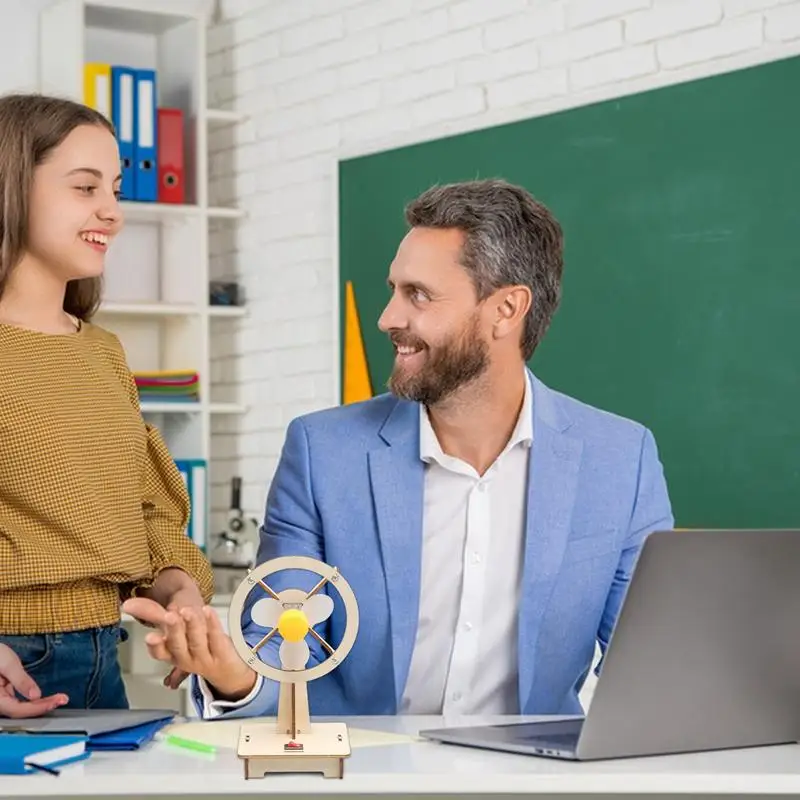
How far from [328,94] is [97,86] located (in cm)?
68

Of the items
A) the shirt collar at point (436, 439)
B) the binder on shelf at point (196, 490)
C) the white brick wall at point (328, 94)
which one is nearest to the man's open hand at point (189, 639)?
the shirt collar at point (436, 439)

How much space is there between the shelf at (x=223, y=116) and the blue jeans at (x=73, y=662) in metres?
2.88

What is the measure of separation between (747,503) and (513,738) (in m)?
2.00

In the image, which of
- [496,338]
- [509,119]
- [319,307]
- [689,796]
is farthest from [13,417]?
[319,307]

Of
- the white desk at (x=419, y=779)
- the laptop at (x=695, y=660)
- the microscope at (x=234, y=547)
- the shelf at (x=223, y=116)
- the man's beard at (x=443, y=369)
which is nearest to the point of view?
the white desk at (x=419, y=779)

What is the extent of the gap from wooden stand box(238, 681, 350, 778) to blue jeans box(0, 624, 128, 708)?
63 cm

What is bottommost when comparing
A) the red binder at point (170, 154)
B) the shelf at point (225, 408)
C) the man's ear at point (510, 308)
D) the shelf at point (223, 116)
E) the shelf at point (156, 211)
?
the shelf at point (225, 408)

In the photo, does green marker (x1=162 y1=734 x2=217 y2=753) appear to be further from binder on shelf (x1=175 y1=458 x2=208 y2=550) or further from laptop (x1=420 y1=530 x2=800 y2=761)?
binder on shelf (x1=175 y1=458 x2=208 y2=550)

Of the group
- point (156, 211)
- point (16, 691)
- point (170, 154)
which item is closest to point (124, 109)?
point (170, 154)

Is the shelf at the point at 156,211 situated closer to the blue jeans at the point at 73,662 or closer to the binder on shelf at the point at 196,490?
the binder on shelf at the point at 196,490

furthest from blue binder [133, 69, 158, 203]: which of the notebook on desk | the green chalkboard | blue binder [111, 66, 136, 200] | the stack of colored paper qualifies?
the notebook on desk

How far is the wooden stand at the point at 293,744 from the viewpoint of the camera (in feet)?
5.04

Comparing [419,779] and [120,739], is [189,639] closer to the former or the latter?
[120,739]

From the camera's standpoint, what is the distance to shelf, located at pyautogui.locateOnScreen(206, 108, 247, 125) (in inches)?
194
